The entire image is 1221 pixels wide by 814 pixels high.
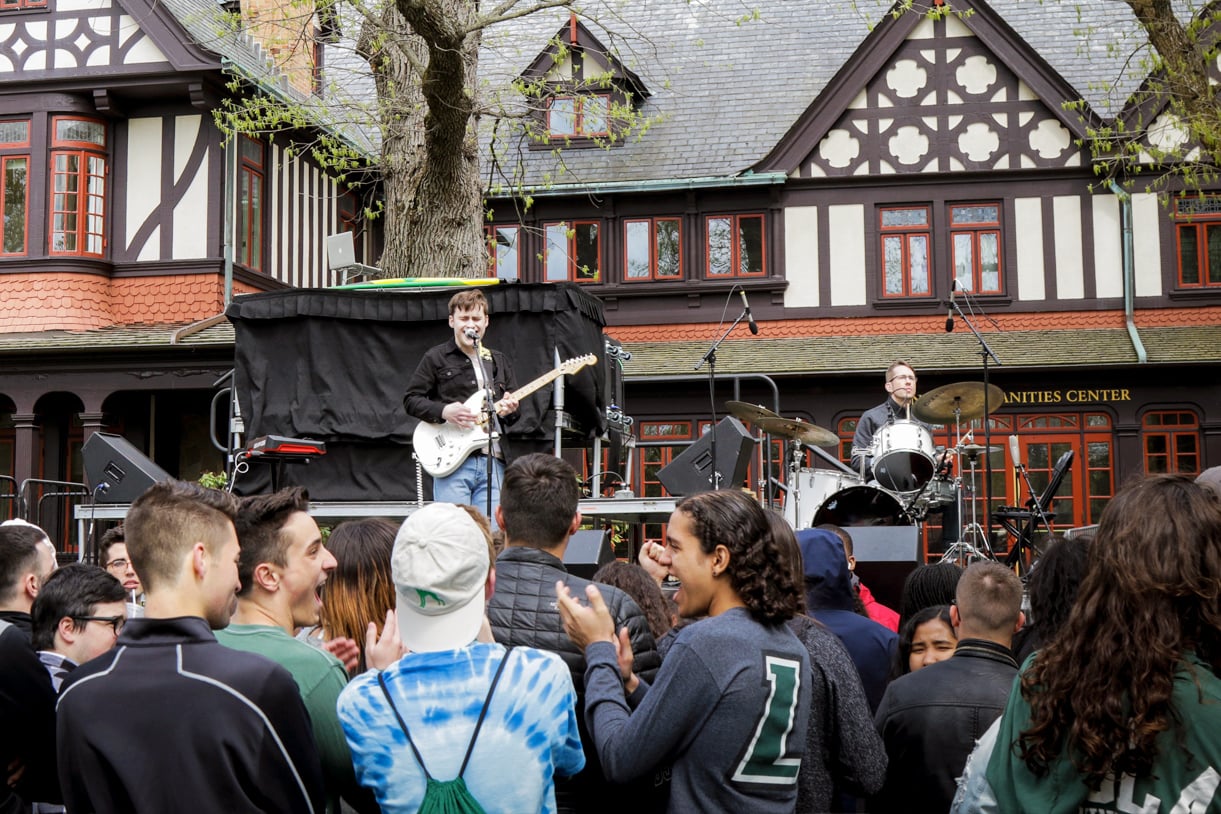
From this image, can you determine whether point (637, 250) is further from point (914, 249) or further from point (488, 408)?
point (488, 408)

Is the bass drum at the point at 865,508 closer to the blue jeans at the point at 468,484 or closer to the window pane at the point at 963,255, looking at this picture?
the blue jeans at the point at 468,484

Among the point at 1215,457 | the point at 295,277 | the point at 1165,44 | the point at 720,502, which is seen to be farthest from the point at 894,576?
the point at 295,277

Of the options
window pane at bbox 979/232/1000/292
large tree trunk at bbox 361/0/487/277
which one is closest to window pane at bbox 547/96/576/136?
window pane at bbox 979/232/1000/292

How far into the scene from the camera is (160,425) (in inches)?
798

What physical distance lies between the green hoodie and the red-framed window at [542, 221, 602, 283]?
1985cm

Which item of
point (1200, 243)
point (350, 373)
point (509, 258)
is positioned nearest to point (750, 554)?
point (350, 373)

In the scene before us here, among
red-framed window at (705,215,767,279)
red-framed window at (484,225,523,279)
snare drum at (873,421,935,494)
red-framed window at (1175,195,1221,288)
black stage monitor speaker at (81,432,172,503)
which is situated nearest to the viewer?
black stage monitor speaker at (81,432,172,503)

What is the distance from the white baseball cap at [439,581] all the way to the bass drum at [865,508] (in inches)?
307

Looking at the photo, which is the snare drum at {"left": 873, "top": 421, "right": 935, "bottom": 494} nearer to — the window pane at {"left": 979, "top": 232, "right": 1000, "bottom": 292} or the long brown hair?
the long brown hair

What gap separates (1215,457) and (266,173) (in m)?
15.0

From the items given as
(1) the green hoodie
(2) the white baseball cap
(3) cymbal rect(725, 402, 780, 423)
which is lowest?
(1) the green hoodie

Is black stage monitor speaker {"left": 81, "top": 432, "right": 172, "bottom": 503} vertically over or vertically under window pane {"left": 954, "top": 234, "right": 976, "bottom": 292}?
under

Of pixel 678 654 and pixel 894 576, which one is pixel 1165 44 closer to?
pixel 894 576

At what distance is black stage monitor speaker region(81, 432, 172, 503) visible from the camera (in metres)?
10.4
